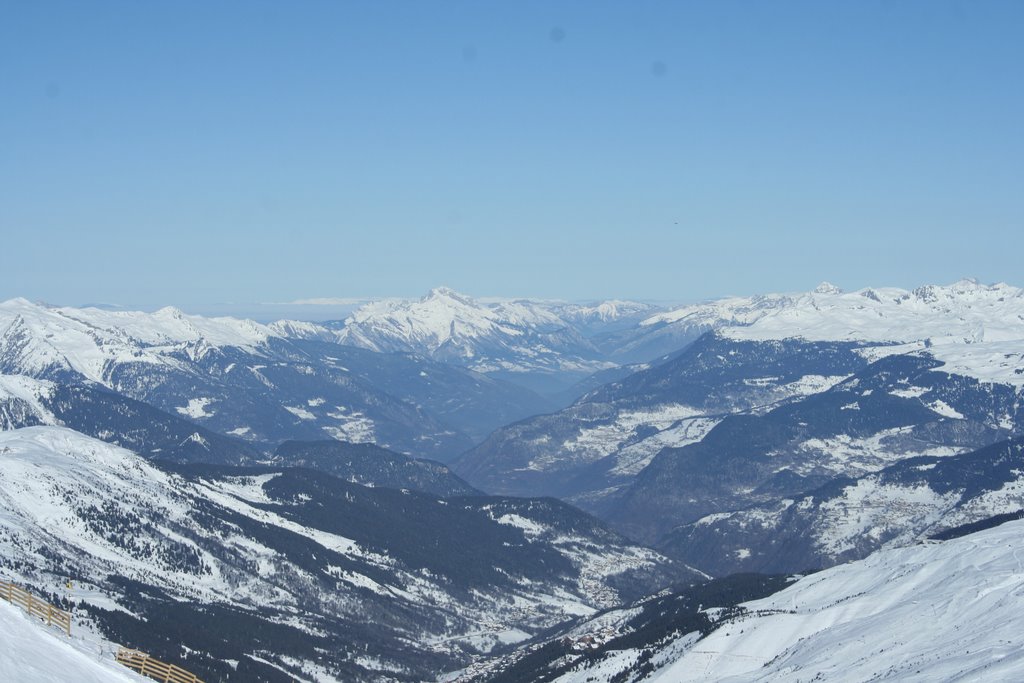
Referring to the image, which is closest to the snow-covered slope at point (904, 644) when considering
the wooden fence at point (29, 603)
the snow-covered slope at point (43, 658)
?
the snow-covered slope at point (43, 658)

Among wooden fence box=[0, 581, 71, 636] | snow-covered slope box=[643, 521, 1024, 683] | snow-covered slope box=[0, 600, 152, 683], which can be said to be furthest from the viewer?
snow-covered slope box=[643, 521, 1024, 683]

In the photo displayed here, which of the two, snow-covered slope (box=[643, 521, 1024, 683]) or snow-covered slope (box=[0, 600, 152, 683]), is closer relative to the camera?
snow-covered slope (box=[0, 600, 152, 683])

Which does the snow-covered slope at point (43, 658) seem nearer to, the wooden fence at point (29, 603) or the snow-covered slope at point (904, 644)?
the wooden fence at point (29, 603)

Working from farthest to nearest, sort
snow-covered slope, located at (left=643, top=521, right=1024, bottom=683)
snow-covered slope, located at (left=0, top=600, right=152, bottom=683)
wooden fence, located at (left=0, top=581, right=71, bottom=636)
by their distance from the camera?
snow-covered slope, located at (left=643, top=521, right=1024, bottom=683) < wooden fence, located at (left=0, top=581, right=71, bottom=636) < snow-covered slope, located at (left=0, top=600, right=152, bottom=683)

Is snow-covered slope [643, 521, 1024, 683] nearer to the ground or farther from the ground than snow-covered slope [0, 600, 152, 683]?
nearer to the ground

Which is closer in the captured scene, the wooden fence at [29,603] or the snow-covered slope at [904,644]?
the wooden fence at [29,603]

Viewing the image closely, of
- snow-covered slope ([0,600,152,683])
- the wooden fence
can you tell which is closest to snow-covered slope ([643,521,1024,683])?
snow-covered slope ([0,600,152,683])

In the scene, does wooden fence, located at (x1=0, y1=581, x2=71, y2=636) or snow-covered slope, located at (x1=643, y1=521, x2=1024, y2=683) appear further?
snow-covered slope, located at (x1=643, y1=521, x2=1024, y2=683)

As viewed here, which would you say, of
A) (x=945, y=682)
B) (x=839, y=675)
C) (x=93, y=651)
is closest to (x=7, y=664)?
(x=93, y=651)

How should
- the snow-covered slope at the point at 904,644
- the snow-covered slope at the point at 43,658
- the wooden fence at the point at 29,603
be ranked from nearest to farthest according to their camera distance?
the snow-covered slope at the point at 43,658 → the wooden fence at the point at 29,603 → the snow-covered slope at the point at 904,644

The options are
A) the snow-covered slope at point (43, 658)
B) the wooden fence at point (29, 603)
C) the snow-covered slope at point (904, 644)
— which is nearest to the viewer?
the snow-covered slope at point (43, 658)

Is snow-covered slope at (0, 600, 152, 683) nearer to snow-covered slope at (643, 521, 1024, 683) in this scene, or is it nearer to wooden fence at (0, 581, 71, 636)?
wooden fence at (0, 581, 71, 636)
